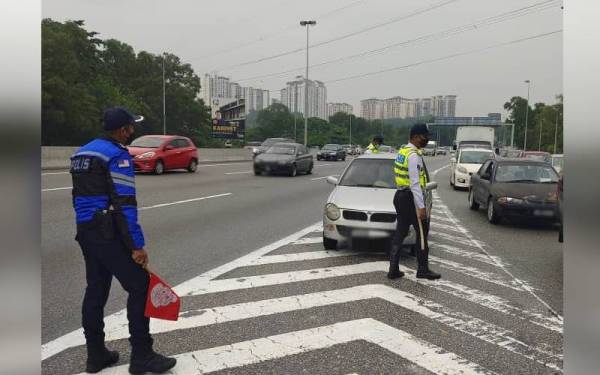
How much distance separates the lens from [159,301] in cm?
347

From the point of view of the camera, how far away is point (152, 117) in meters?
69.2

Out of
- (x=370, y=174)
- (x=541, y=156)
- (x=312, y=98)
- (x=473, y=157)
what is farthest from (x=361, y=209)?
(x=312, y=98)

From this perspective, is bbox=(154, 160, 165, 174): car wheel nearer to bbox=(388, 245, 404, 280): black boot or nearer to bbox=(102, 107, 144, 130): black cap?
bbox=(388, 245, 404, 280): black boot

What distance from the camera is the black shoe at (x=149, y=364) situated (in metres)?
3.44

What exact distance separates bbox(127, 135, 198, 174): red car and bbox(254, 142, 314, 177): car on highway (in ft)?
10.4

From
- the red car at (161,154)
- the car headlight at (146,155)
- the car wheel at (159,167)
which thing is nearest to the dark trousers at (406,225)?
the red car at (161,154)

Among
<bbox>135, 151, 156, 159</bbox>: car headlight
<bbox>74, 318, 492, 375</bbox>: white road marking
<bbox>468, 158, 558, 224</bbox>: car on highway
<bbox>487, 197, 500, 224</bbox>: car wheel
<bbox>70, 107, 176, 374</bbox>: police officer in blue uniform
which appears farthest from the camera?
<bbox>135, 151, 156, 159</bbox>: car headlight

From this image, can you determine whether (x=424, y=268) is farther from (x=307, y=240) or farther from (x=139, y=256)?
(x=139, y=256)

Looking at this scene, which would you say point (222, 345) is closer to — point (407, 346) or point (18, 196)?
point (407, 346)

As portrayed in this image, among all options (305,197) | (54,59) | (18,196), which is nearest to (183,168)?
(305,197)

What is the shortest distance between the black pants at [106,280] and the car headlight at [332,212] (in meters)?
4.04

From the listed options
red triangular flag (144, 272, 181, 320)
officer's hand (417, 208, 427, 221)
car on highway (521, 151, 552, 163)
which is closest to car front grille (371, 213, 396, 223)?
officer's hand (417, 208, 427, 221)

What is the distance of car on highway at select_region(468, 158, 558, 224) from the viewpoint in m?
9.91

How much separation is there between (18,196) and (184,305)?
10.9 feet
